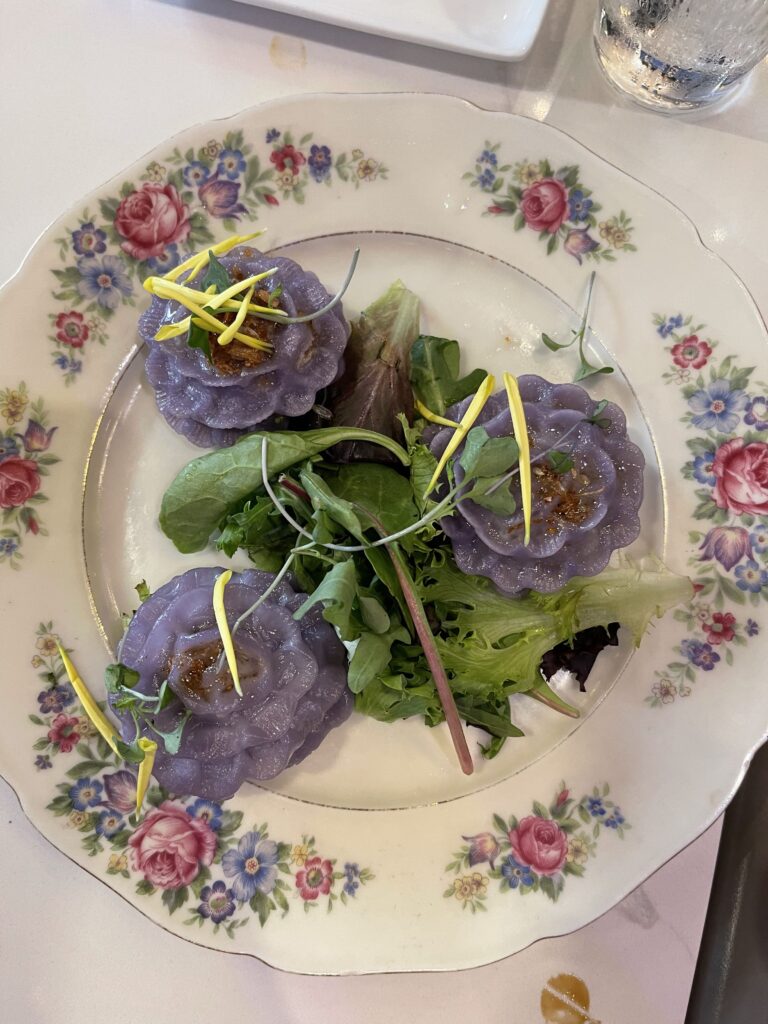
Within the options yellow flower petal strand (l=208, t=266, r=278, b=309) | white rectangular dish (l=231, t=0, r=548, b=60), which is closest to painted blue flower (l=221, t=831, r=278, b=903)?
yellow flower petal strand (l=208, t=266, r=278, b=309)

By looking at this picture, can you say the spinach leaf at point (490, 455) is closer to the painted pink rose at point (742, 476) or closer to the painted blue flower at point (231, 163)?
the painted pink rose at point (742, 476)

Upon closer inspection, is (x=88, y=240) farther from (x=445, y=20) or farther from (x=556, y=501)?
(x=556, y=501)

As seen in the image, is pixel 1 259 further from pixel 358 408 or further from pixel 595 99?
pixel 595 99

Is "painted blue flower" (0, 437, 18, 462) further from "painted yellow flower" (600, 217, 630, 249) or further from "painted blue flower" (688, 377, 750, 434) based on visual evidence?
"painted blue flower" (688, 377, 750, 434)

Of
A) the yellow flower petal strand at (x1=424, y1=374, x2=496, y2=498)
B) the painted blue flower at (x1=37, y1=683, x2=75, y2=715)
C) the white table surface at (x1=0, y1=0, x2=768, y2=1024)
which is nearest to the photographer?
the yellow flower petal strand at (x1=424, y1=374, x2=496, y2=498)

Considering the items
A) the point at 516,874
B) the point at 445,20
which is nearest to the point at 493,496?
the point at 516,874

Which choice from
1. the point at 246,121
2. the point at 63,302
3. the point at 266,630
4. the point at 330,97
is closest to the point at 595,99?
the point at 330,97

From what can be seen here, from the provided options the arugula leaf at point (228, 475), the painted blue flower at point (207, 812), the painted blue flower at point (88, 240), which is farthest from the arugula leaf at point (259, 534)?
the painted blue flower at point (88, 240)
